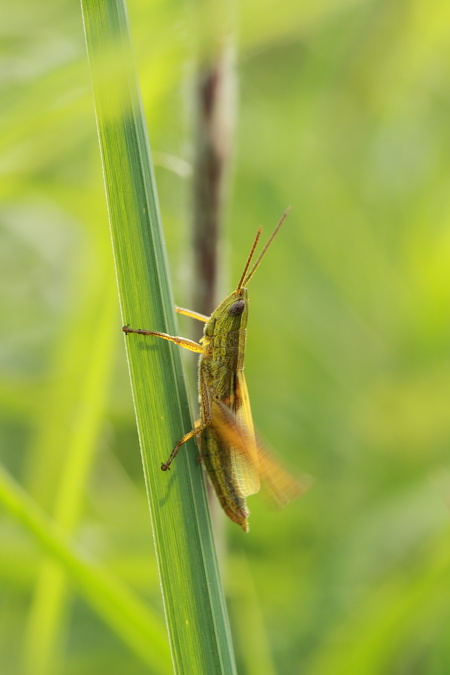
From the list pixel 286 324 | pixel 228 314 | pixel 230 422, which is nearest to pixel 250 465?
pixel 230 422

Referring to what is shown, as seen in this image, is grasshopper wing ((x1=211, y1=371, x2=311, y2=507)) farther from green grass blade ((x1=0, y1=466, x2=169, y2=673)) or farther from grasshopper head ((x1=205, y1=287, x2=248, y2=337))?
green grass blade ((x1=0, y1=466, x2=169, y2=673))

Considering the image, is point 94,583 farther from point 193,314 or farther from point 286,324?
point 286,324

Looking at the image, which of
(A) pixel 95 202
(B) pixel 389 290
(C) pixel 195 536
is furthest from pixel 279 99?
(C) pixel 195 536

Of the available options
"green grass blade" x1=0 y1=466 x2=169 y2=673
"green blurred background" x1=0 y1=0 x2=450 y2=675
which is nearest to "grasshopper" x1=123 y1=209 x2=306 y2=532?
"green blurred background" x1=0 y1=0 x2=450 y2=675

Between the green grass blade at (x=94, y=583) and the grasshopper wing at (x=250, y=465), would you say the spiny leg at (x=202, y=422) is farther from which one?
the green grass blade at (x=94, y=583)

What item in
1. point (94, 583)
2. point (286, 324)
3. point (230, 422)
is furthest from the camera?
point (286, 324)

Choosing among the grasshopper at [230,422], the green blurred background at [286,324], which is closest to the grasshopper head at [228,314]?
the grasshopper at [230,422]

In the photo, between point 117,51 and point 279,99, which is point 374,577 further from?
point 279,99
